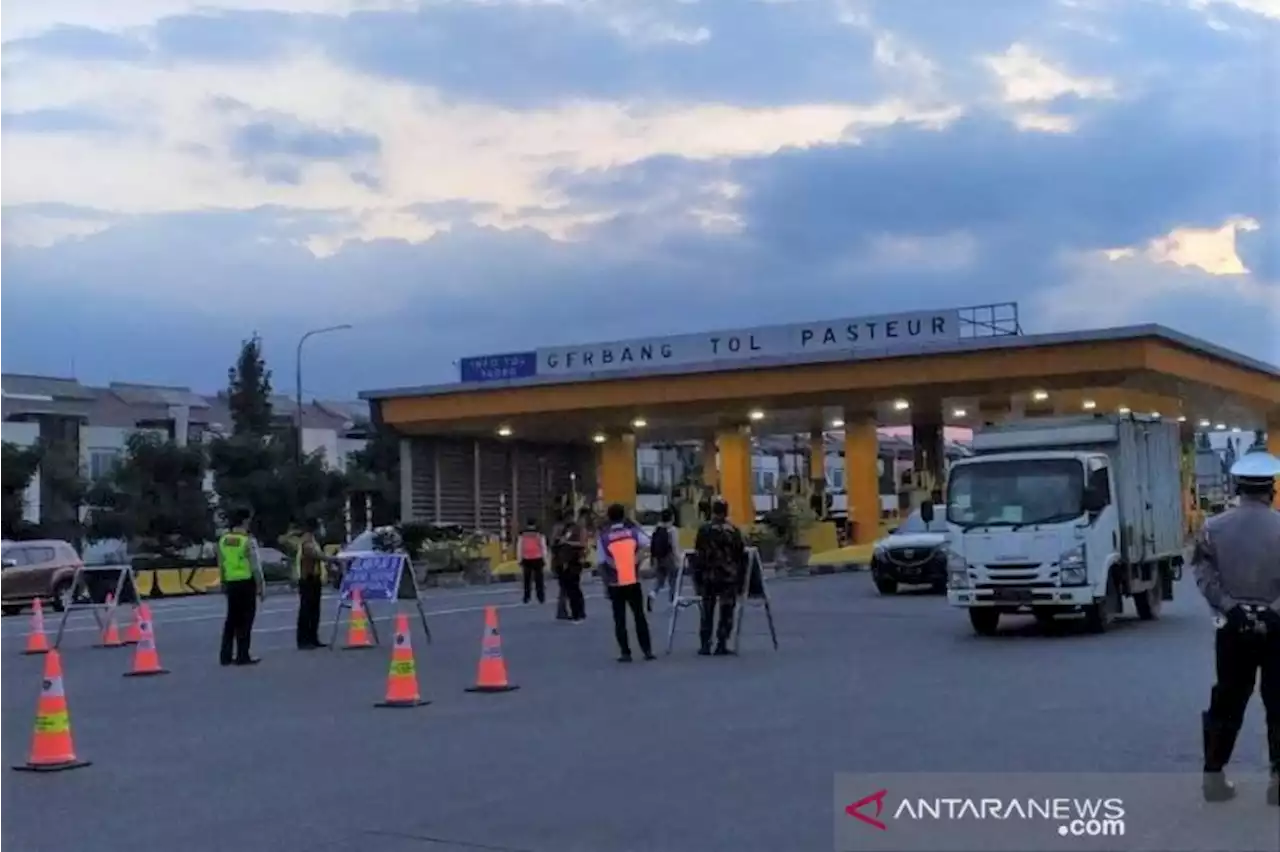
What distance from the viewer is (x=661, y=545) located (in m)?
25.6

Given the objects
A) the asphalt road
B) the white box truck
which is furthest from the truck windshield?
the asphalt road

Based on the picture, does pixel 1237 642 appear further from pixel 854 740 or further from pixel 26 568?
pixel 26 568

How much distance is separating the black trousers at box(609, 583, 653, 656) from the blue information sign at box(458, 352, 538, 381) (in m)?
29.2

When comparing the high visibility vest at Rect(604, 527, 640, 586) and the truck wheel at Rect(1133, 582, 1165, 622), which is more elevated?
the high visibility vest at Rect(604, 527, 640, 586)

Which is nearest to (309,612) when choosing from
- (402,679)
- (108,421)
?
Answer: (402,679)

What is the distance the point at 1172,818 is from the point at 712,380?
1365 inches

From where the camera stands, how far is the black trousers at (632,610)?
1767 cm

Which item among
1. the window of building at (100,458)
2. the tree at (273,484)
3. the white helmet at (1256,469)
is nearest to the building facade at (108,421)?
the window of building at (100,458)

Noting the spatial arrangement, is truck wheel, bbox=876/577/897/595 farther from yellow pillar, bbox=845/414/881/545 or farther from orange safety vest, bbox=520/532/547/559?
yellow pillar, bbox=845/414/881/545

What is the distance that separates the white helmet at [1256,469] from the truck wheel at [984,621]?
1167 centimetres

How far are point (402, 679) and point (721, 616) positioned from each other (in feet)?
16.9

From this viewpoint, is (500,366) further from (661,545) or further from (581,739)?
(581,739)

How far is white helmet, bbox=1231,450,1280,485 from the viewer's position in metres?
8.34

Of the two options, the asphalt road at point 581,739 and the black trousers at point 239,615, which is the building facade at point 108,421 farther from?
the asphalt road at point 581,739
